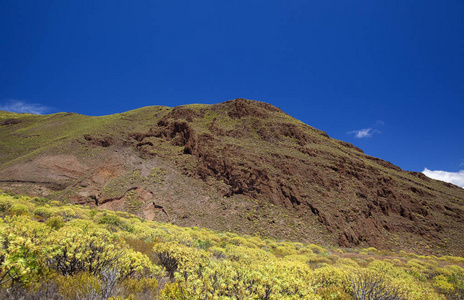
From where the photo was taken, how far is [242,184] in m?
34.5

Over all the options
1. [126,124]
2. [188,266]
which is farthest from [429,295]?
[126,124]

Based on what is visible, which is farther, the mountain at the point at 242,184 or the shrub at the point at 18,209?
the mountain at the point at 242,184

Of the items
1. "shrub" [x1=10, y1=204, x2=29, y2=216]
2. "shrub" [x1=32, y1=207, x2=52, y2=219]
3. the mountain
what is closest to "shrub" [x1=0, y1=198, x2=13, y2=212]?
"shrub" [x1=10, y1=204, x2=29, y2=216]

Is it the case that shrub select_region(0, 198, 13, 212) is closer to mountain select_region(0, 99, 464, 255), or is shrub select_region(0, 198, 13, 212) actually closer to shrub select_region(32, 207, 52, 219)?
shrub select_region(32, 207, 52, 219)

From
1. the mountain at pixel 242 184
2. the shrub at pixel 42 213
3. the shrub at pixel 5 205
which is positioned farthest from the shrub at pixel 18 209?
the mountain at pixel 242 184

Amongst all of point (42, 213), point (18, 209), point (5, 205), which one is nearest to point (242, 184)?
point (42, 213)

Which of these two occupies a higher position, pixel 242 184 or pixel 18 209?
pixel 242 184

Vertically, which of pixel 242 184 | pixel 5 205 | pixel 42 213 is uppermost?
pixel 242 184

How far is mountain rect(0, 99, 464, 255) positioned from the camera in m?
29.6

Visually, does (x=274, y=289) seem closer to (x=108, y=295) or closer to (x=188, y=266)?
(x=188, y=266)

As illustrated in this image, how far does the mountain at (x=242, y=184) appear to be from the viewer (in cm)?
2956

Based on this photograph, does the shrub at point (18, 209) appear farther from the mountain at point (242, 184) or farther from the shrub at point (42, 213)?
the mountain at point (242, 184)

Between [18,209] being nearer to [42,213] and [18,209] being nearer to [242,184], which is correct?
[42,213]

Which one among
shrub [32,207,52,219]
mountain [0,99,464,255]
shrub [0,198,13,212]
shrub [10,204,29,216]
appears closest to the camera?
shrub [10,204,29,216]
